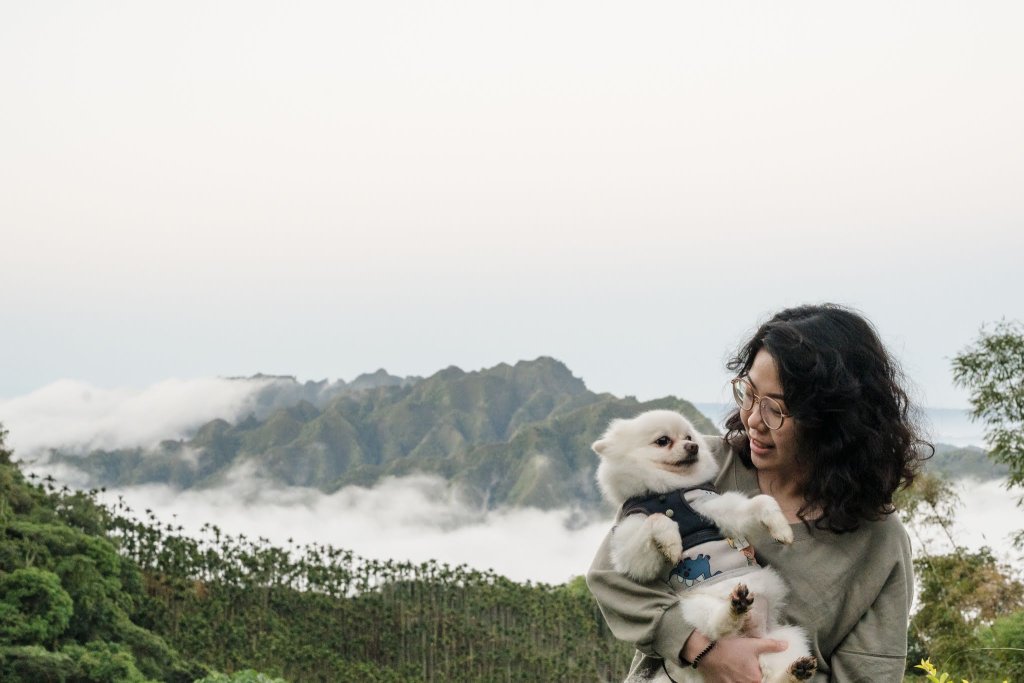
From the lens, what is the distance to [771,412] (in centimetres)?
317

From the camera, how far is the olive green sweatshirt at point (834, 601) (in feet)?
10.2

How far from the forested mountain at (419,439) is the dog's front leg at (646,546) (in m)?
107

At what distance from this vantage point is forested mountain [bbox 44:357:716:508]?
11631 centimetres

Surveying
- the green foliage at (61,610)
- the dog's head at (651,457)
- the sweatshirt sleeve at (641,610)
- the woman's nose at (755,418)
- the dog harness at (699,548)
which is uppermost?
the woman's nose at (755,418)

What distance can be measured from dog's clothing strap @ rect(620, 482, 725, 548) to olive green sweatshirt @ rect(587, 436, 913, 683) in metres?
0.15

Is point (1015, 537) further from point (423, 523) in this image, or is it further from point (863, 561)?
point (423, 523)

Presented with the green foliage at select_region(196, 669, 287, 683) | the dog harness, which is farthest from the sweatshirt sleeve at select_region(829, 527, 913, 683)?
the green foliage at select_region(196, 669, 287, 683)

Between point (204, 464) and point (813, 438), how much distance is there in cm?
13182

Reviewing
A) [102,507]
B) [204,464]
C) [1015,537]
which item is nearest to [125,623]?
[102,507]

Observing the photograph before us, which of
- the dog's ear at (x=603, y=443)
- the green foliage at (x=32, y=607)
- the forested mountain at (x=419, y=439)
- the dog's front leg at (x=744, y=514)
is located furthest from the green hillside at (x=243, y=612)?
the forested mountain at (x=419, y=439)

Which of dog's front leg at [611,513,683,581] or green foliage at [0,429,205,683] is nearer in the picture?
dog's front leg at [611,513,683,581]

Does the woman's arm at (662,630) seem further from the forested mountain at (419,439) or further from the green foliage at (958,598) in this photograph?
the forested mountain at (419,439)

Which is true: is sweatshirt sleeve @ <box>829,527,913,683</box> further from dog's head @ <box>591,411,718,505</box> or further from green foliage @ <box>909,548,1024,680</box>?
green foliage @ <box>909,548,1024,680</box>

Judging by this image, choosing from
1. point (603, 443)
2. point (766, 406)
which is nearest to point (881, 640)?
point (766, 406)
